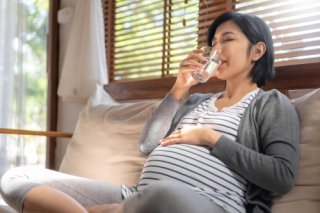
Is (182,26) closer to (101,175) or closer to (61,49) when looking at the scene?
(101,175)

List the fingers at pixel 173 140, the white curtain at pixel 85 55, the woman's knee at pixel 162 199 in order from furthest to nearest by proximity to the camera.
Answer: the white curtain at pixel 85 55 < the fingers at pixel 173 140 < the woman's knee at pixel 162 199

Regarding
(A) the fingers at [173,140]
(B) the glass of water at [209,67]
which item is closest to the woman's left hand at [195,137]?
(A) the fingers at [173,140]

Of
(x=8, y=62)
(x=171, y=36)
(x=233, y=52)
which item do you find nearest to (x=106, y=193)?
(x=233, y=52)

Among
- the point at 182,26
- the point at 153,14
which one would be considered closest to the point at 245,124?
the point at 182,26

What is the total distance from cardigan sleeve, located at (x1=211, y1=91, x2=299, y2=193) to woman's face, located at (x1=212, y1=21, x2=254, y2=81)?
19 cm

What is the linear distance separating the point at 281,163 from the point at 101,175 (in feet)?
2.64

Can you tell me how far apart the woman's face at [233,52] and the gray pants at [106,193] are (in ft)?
1.69

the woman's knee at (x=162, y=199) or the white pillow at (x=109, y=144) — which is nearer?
the woman's knee at (x=162, y=199)

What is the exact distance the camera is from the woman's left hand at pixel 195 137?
1.13m

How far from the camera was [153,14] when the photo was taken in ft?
6.98

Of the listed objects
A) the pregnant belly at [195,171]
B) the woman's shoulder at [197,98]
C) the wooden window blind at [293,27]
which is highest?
the wooden window blind at [293,27]

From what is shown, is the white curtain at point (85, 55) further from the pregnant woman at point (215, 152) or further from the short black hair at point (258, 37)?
the short black hair at point (258, 37)

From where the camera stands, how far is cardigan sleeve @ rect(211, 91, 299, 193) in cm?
103

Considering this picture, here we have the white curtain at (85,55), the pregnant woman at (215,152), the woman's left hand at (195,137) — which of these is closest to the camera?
the pregnant woman at (215,152)
